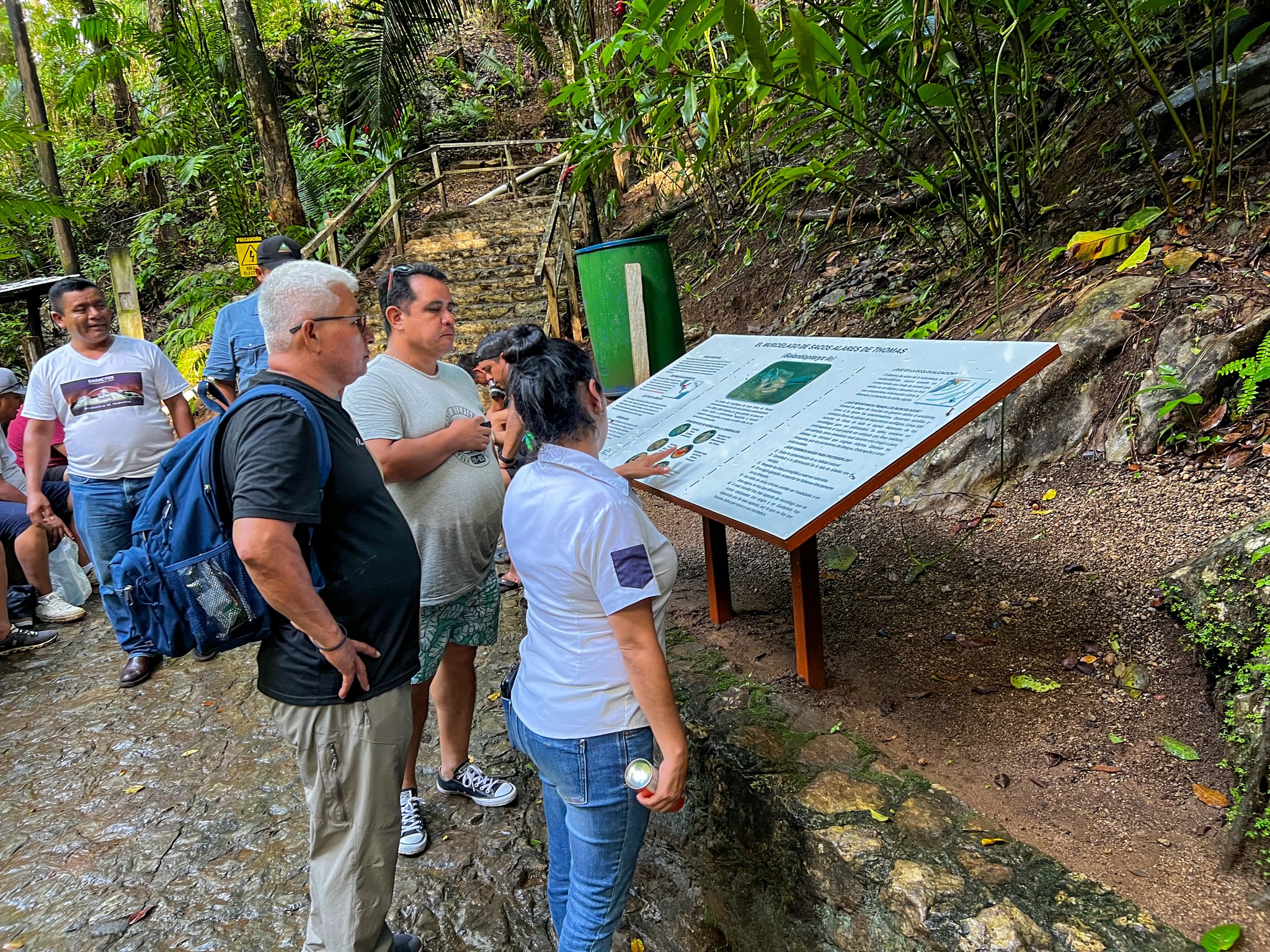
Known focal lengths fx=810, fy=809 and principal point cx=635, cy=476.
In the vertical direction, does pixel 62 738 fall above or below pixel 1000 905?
below

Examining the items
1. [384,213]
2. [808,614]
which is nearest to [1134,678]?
[808,614]

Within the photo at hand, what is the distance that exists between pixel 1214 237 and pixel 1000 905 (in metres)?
3.47

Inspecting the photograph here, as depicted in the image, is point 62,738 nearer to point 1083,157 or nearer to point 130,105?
point 1083,157


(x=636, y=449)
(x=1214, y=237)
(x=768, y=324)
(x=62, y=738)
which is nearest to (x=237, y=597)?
(x=636, y=449)

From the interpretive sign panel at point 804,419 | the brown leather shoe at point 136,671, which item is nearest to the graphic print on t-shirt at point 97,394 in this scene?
the brown leather shoe at point 136,671

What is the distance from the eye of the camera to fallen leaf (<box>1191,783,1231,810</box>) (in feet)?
6.26

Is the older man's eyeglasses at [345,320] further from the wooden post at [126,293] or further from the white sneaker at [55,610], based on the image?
the wooden post at [126,293]

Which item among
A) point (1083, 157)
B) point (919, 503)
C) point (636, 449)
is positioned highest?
point (1083, 157)

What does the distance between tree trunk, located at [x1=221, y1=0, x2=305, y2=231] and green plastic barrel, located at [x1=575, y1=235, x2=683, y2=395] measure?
5.63 m

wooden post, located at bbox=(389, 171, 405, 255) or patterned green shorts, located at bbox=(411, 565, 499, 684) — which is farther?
wooden post, located at bbox=(389, 171, 405, 255)

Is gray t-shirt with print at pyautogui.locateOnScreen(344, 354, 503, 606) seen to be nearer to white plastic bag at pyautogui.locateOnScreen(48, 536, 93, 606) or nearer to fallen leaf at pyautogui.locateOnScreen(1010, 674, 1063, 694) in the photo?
fallen leaf at pyautogui.locateOnScreen(1010, 674, 1063, 694)

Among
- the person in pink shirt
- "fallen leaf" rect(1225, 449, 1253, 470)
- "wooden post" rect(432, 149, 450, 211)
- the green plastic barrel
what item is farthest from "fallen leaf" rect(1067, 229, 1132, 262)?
"wooden post" rect(432, 149, 450, 211)

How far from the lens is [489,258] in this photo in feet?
37.5

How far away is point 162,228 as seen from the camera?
1586 cm
